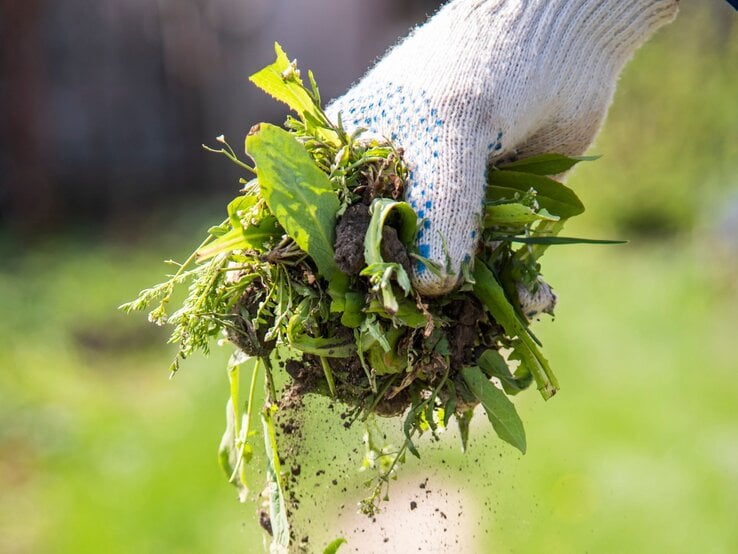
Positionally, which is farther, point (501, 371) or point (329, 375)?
point (501, 371)

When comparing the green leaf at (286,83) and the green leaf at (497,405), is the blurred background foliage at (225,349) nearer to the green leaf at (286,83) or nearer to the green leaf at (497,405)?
the green leaf at (497,405)

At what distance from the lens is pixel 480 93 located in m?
1.83

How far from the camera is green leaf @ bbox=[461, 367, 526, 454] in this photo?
5.82 ft

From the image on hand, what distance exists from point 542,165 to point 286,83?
0.57 meters

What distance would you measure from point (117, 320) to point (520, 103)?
361 cm

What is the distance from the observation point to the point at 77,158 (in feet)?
23.5

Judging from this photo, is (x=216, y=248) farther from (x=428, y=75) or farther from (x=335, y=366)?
(x=428, y=75)

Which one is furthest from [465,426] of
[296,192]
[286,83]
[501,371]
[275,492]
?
[286,83]

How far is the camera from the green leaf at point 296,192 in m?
1.61

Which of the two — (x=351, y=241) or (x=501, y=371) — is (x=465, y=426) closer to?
(x=501, y=371)

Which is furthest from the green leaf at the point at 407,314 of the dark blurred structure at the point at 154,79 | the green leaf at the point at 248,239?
the dark blurred structure at the point at 154,79

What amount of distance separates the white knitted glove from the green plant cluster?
0.17ft

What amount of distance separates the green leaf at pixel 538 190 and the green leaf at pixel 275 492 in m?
0.61

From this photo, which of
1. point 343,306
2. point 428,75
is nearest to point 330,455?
point 343,306
